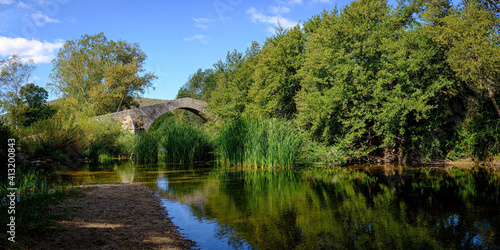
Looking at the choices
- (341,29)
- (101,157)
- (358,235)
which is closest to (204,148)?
(101,157)

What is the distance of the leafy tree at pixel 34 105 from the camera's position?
3164cm

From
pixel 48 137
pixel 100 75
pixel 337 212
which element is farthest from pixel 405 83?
pixel 100 75

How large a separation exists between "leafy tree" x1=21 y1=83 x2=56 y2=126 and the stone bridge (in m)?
12.6

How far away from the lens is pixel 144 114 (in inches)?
947

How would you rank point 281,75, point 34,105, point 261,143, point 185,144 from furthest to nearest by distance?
point 34,105, point 281,75, point 185,144, point 261,143

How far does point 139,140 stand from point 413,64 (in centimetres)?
1282

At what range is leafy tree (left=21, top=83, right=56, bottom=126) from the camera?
31.6 meters

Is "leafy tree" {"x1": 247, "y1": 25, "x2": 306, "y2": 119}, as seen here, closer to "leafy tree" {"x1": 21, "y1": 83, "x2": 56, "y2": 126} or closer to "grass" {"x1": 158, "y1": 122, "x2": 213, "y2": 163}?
"grass" {"x1": 158, "y1": 122, "x2": 213, "y2": 163}

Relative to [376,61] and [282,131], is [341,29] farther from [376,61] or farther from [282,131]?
[282,131]

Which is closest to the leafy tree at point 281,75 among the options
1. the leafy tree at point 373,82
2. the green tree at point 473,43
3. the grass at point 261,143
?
the leafy tree at point 373,82

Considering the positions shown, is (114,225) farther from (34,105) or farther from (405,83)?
(34,105)

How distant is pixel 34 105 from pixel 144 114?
59.8ft

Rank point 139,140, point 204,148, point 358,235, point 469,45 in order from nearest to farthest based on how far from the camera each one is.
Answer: point 358,235, point 469,45, point 204,148, point 139,140

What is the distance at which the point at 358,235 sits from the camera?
3689 mm
